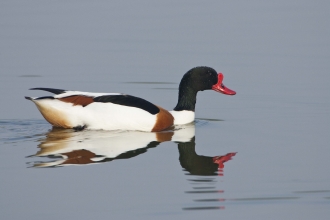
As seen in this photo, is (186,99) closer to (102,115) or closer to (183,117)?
(183,117)

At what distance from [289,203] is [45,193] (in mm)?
2636

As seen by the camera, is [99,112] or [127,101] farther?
[127,101]

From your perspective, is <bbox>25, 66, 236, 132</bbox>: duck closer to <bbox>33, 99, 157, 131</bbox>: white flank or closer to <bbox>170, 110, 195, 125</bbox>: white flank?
<bbox>33, 99, 157, 131</bbox>: white flank

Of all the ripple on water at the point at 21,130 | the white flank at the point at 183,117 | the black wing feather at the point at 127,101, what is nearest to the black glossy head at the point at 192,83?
the white flank at the point at 183,117

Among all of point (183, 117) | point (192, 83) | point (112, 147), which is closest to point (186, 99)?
point (192, 83)

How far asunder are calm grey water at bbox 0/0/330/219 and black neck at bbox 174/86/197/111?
30 centimetres

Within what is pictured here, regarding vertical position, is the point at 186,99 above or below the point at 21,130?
above

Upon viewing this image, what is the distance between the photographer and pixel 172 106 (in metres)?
13.7

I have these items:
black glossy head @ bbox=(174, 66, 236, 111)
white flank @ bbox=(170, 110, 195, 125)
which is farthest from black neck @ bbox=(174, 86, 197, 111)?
white flank @ bbox=(170, 110, 195, 125)

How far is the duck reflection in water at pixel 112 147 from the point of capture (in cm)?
983

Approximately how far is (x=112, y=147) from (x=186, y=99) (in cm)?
255

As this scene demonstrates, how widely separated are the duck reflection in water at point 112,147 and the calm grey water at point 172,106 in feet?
0.09

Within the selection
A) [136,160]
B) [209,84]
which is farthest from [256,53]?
[136,160]

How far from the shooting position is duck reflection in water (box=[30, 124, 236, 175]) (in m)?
9.83
